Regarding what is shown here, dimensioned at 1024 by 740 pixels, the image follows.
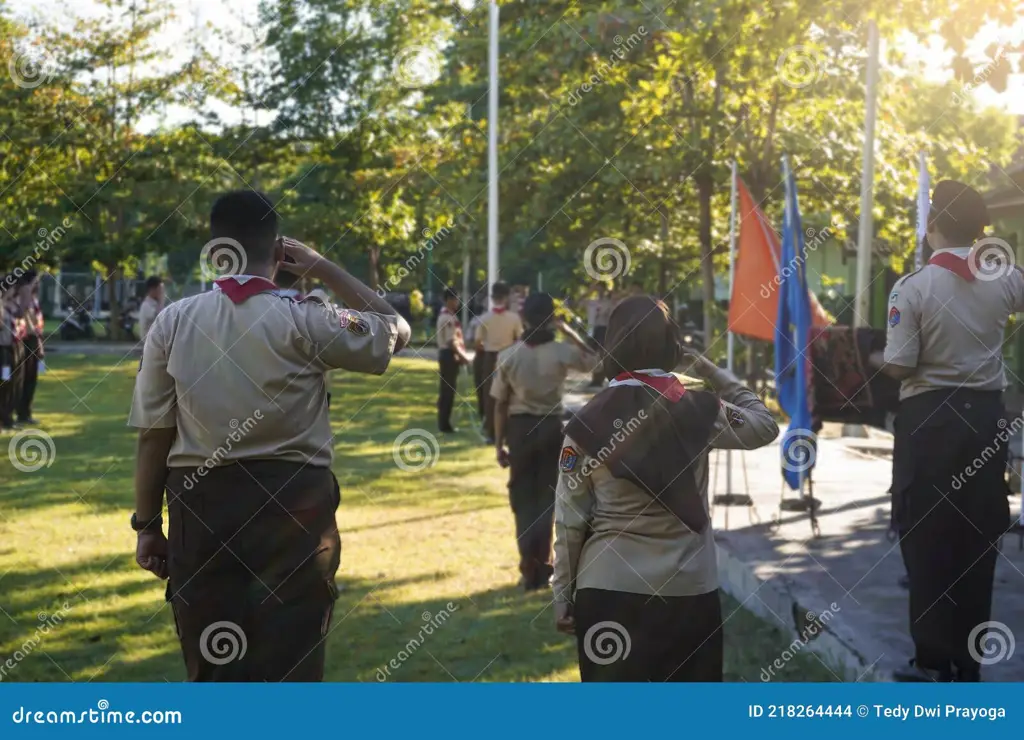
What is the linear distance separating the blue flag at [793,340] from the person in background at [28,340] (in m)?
10.8

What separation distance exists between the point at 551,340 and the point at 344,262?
67.2 ft

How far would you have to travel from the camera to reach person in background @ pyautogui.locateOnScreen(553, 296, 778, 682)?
4.16m

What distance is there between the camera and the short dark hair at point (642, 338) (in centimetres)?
421

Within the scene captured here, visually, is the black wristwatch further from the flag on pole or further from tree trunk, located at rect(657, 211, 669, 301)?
tree trunk, located at rect(657, 211, 669, 301)

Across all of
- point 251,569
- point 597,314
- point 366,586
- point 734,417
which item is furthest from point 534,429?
point 597,314

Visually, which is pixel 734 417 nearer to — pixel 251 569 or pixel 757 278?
pixel 251 569

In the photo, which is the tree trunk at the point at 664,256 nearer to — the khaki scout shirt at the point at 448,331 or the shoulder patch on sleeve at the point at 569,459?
the khaki scout shirt at the point at 448,331

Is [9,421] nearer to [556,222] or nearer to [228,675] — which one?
[556,222]

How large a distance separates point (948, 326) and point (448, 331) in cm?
1367

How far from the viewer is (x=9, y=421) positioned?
18562 millimetres

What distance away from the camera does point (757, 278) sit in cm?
1096

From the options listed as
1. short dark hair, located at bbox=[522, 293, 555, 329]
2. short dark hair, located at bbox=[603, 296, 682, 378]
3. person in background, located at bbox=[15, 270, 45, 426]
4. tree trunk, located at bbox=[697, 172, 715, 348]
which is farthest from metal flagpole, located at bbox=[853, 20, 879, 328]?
short dark hair, located at bbox=[603, 296, 682, 378]

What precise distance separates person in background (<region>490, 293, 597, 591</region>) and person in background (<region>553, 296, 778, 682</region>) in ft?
14.7

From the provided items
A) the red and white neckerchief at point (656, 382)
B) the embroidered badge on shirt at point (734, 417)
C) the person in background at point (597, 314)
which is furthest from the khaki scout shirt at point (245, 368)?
the person in background at point (597, 314)
